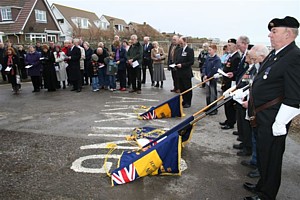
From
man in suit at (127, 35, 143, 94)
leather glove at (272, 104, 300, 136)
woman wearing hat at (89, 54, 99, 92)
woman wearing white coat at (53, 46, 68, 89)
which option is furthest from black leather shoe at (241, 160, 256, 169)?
woman wearing white coat at (53, 46, 68, 89)

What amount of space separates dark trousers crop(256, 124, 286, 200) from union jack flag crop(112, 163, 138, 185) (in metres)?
1.66

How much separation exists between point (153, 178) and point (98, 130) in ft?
7.68

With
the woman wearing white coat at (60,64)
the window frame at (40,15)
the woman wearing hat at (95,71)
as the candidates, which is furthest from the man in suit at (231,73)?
the window frame at (40,15)

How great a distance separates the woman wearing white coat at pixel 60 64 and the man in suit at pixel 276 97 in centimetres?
834

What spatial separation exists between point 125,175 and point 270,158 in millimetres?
1860

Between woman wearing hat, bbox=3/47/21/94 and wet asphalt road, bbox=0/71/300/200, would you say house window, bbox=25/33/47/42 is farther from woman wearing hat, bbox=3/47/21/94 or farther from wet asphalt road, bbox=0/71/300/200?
wet asphalt road, bbox=0/71/300/200

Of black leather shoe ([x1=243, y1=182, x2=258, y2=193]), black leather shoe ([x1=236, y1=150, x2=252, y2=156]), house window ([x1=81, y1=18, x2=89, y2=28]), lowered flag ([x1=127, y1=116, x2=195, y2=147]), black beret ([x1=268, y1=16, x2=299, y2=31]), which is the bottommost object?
black leather shoe ([x1=243, y1=182, x2=258, y2=193])

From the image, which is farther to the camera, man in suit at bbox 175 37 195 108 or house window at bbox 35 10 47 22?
house window at bbox 35 10 47 22

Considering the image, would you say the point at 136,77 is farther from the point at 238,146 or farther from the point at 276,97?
the point at 276,97

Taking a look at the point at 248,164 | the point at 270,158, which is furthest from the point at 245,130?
the point at 270,158

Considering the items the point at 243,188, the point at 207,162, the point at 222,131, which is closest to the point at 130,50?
the point at 222,131

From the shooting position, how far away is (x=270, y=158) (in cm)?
280

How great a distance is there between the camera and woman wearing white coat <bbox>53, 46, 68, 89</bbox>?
9.66 metres

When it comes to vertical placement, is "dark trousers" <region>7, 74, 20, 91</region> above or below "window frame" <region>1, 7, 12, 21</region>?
below
